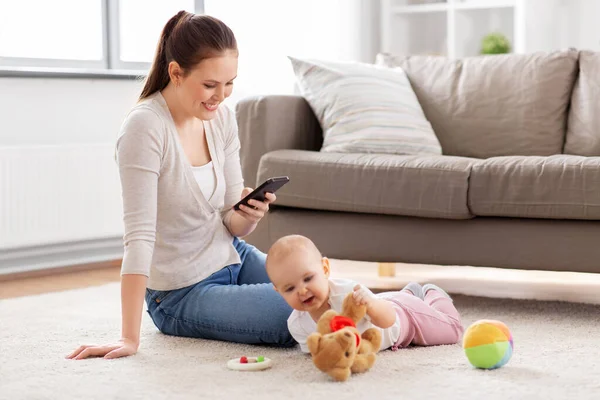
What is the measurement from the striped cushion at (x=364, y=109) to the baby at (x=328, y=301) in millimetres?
1009

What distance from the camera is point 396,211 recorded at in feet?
8.35

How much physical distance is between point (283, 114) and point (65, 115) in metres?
1.04

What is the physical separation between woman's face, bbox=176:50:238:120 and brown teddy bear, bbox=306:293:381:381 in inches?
20.6

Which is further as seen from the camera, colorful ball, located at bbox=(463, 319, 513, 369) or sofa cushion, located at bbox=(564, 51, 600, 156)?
sofa cushion, located at bbox=(564, 51, 600, 156)

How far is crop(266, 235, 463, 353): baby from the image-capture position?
1737 mm

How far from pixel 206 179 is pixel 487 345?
2.48 feet

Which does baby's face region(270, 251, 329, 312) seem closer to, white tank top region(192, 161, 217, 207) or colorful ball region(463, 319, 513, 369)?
colorful ball region(463, 319, 513, 369)

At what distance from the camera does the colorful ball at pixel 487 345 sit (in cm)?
171

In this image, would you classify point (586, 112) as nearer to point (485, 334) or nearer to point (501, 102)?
point (501, 102)

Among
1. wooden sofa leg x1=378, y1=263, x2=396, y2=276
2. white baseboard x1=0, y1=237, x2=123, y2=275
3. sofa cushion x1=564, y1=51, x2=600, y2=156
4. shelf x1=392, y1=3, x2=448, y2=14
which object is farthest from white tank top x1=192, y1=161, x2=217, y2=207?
shelf x1=392, y1=3, x2=448, y2=14

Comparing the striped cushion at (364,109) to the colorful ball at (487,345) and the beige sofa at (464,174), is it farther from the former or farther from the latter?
the colorful ball at (487,345)

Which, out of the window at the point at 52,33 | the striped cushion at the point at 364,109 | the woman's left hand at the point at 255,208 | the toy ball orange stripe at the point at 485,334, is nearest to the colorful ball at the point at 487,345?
the toy ball orange stripe at the point at 485,334

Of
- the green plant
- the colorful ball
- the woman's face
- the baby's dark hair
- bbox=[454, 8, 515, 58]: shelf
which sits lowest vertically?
A: the colorful ball

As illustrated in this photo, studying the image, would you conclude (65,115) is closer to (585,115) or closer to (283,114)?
(283,114)
